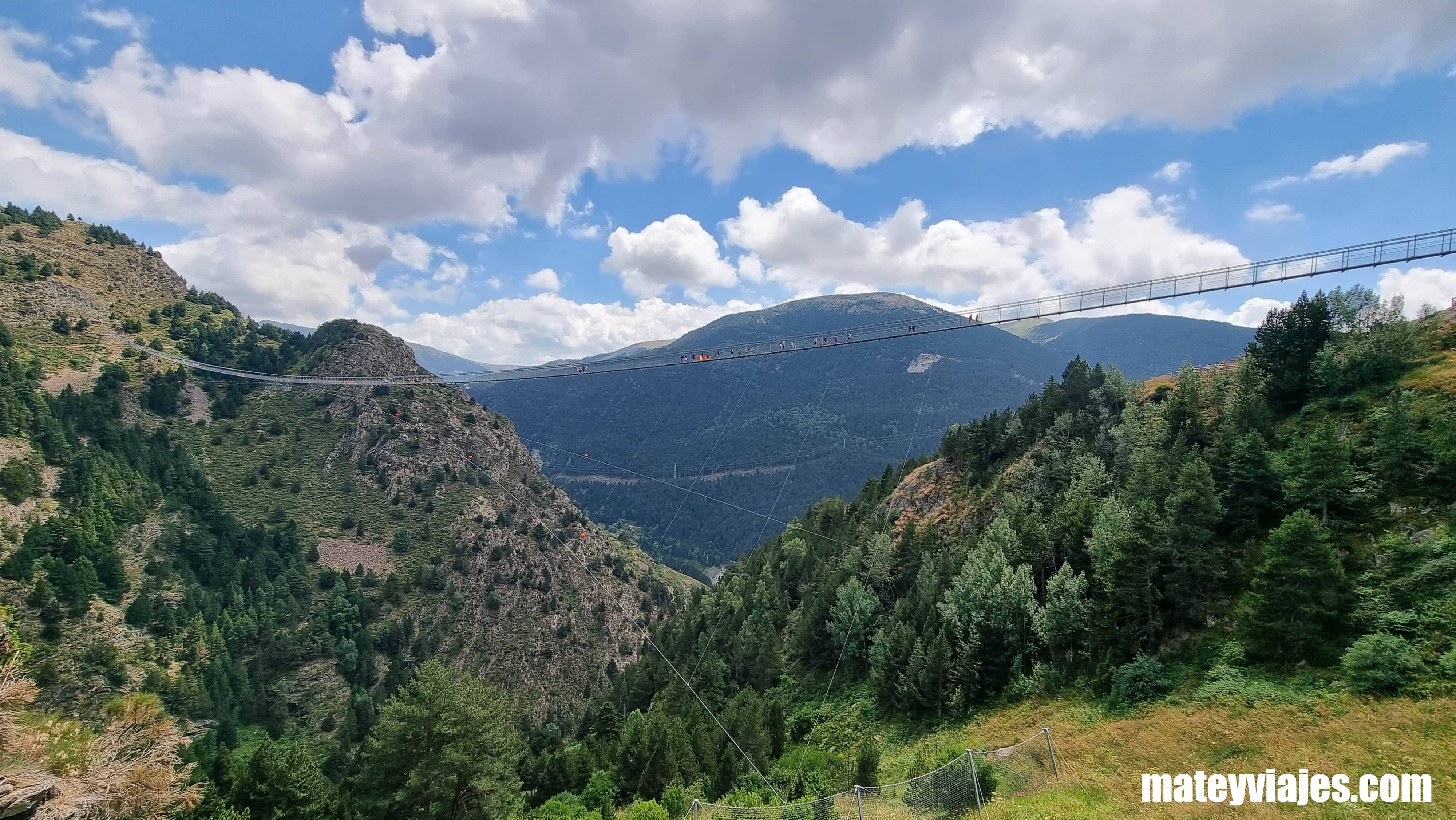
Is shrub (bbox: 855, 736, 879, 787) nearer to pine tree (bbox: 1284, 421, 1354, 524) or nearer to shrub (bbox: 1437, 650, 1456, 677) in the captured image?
shrub (bbox: 1437, 650, 1456, 677)

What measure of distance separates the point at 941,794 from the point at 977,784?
1.57m

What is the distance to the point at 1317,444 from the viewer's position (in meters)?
25.0

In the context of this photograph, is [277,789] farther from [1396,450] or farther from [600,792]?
[1396,450]

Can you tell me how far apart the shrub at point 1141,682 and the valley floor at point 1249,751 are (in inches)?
39.2

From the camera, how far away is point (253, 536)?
8281 cm

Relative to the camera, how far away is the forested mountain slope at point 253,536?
195 ft

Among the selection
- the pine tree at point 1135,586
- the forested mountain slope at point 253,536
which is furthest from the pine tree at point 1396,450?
the forested mountain slope at point 253,536

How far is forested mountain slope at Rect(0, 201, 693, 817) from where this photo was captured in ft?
195

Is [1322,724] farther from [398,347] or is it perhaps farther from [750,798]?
[398,347]

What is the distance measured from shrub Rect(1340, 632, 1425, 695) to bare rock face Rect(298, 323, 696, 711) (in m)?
87.8

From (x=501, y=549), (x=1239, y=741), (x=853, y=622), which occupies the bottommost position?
(x=501, y=549)

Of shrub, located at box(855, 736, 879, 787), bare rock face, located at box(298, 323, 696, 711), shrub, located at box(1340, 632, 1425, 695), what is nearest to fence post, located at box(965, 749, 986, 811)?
shrub, located at box(855, 736, 879, 787)

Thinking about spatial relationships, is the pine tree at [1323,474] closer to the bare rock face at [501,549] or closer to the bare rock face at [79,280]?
the bare rock face at [501,549]

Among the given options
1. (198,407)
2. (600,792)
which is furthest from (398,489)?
(600,792)
